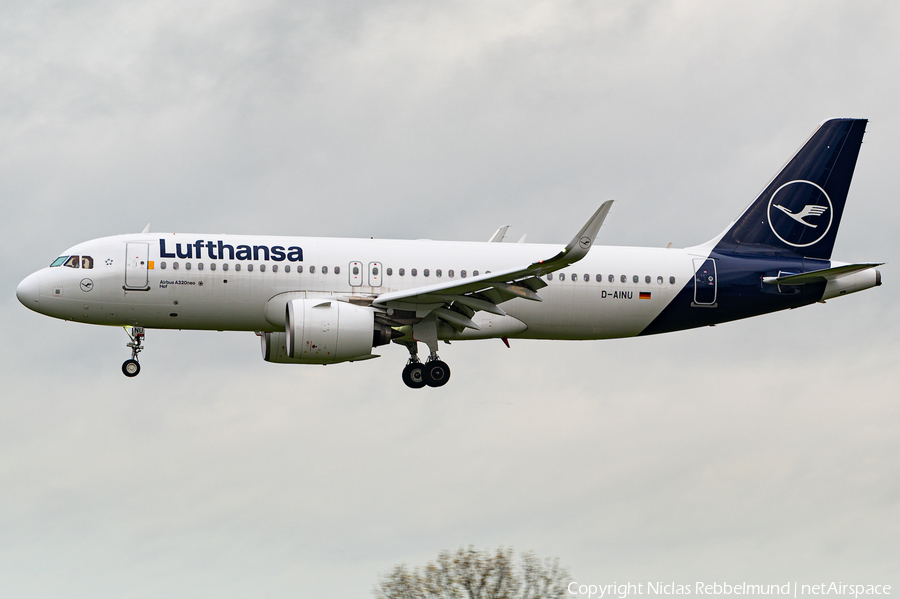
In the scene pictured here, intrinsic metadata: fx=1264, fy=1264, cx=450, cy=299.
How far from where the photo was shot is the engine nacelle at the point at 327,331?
123ft

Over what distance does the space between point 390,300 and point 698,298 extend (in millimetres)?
10981

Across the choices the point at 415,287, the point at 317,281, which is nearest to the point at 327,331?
the point at 317,281

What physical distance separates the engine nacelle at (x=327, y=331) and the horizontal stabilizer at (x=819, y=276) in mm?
14459

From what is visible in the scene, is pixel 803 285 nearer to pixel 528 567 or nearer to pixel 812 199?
pixel 812 199

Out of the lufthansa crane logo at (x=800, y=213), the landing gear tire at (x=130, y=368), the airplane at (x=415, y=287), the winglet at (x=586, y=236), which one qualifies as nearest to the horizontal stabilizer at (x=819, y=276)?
the airplane at (x=415, y=287)

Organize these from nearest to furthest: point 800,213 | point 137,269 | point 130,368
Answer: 1. point 137,269
2. point 130,368
3. point 800,213

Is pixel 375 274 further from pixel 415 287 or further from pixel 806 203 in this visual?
pixel 806 203

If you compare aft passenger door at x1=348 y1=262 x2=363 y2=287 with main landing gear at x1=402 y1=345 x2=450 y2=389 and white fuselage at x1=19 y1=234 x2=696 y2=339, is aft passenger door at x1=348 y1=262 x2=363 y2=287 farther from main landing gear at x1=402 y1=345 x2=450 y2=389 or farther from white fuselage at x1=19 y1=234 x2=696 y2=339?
main landing gear at x1=402 y1=345 x2=450 y2=389

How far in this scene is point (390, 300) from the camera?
38.6 m

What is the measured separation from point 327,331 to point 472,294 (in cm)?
461

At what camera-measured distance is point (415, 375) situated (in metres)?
41.0

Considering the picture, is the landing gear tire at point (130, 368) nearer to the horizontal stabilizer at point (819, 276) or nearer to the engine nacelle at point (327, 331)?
the engine nacelle at point (327, 331)

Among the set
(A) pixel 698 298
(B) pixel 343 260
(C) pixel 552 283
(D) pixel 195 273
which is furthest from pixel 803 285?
(D) pixel 195 273

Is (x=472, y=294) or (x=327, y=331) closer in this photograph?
(x=327, y=331)
